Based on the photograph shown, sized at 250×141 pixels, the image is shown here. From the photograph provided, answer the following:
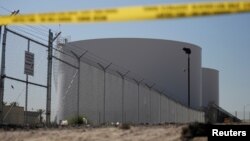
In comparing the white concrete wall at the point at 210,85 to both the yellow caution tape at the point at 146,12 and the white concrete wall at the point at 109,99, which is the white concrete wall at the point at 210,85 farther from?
the yellow caution tape at the point at 146,12

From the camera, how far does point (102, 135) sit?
12102 millimetres

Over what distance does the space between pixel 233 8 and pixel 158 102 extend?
3232 centimetres

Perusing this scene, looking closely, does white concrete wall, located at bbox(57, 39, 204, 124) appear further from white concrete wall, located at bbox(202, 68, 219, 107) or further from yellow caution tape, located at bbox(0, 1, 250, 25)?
white concrete wall, located at bbox(202, 68, 219, 107)

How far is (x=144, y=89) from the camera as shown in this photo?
35.9m

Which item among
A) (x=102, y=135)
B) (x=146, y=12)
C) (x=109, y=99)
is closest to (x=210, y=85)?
(x=109, y=99)

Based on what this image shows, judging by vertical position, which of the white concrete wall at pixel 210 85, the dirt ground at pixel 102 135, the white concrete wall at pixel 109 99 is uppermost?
the white concrete wall at pixel 210 85

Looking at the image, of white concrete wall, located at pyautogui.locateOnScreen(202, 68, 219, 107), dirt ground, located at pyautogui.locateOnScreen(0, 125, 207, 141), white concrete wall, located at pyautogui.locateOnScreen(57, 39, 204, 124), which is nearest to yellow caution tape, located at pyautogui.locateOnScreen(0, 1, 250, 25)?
dirt ground, located at pyautogui.locateOnScreen(0, 125, 207, 141)

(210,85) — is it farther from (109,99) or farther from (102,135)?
(102,135)

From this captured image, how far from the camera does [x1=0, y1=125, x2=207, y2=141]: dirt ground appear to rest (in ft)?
36.3

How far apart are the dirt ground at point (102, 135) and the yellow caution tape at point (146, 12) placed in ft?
12.7

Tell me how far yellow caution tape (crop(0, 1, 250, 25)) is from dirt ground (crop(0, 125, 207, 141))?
12.7 feet

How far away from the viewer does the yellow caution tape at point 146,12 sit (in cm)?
675

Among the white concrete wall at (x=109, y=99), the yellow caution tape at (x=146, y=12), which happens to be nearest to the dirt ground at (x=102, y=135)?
the yellow caution tape at (x=146, y=12)

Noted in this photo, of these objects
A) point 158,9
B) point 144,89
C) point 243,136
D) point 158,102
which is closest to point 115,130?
point 243,136
